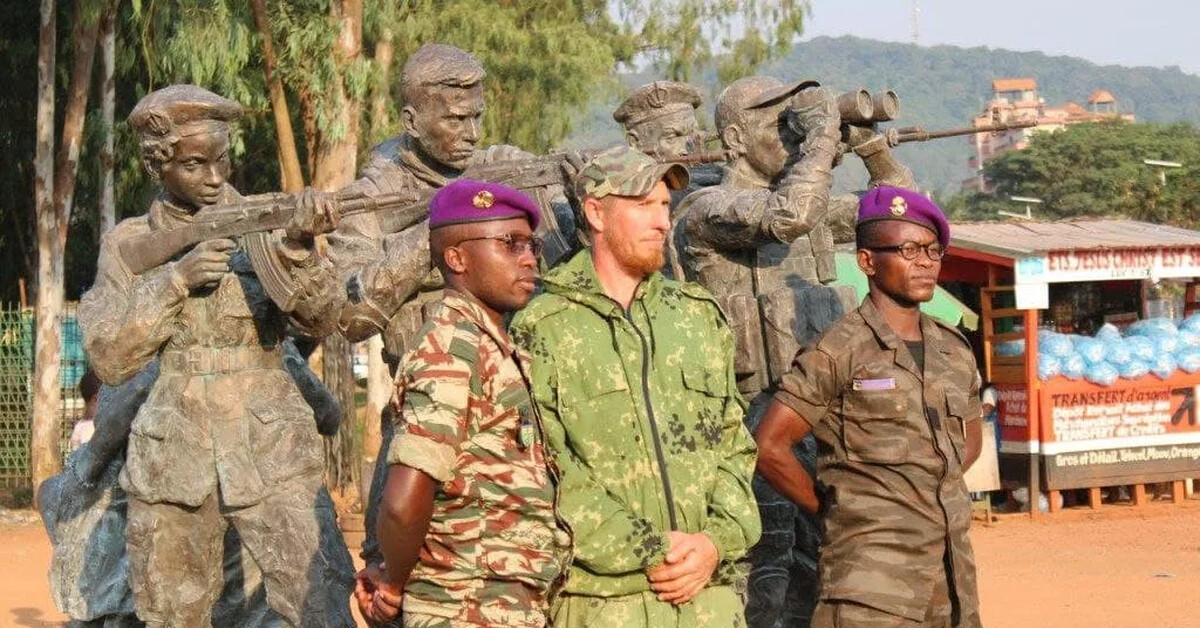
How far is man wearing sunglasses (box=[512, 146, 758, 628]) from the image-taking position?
4133 mm

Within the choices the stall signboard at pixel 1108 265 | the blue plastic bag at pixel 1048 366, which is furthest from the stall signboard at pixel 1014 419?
the stall signboard at pixel 1108 265

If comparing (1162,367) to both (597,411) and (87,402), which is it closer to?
(87,402)

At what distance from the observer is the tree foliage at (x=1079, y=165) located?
61875mm

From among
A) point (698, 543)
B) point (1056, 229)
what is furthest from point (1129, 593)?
point (698, 543)

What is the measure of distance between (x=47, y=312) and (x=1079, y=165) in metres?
55.4

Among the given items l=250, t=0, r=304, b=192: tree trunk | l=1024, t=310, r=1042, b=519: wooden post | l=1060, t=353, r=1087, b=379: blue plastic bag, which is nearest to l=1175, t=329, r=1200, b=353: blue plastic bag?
l=1060, t=353, r=1087, b=379: blue plastic bag

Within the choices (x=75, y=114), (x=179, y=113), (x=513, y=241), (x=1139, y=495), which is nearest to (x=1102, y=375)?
(x=1139, y=495)

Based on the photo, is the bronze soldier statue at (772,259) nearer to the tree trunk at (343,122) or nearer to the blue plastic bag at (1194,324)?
the blue plastic bag at (1194,324)

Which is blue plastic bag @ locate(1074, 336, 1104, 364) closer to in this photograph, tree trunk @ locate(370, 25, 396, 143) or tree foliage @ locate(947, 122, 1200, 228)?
tree trunk @ locate(370, 25, 396, 143)

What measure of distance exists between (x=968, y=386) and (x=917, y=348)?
205 millimetres

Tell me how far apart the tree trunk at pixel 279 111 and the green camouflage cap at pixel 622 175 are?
551 inches

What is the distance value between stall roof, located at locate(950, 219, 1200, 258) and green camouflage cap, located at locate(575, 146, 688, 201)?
1139cm

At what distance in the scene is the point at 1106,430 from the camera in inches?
624

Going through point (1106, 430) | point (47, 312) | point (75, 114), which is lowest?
point (1106, 430)
